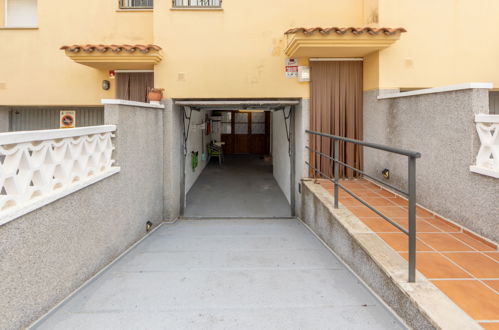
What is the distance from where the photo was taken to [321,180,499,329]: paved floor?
213 cm

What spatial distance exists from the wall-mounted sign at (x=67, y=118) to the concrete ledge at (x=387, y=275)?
5.99m

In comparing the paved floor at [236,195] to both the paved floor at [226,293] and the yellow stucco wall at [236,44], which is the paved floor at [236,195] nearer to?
the yellow stucco wall at [236,44]

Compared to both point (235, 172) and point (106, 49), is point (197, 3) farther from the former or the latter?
point (235, 172)

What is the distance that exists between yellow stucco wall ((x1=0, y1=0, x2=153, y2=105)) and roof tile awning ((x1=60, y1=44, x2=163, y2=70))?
914 mm

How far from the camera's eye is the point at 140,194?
4895mm

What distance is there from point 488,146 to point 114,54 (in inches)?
222

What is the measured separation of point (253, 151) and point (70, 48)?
1123 centimetres

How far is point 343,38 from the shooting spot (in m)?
5.04

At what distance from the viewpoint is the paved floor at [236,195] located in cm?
698

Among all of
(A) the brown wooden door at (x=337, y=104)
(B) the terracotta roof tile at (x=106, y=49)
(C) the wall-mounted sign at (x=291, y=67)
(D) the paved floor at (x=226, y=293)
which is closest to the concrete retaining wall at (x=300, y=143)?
(A) the brown wooden door at (x=337, y=104)

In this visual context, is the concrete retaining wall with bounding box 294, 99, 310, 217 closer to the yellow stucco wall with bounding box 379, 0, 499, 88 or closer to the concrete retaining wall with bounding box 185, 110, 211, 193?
the yellow stucco wall with bounding box 379, 0, 499, 88

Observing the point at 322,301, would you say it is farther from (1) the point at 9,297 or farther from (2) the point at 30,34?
(2) the point at 30,34

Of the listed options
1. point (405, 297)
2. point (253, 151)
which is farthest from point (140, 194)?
point (253, 151)

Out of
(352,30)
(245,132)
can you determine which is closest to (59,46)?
(352,30)
